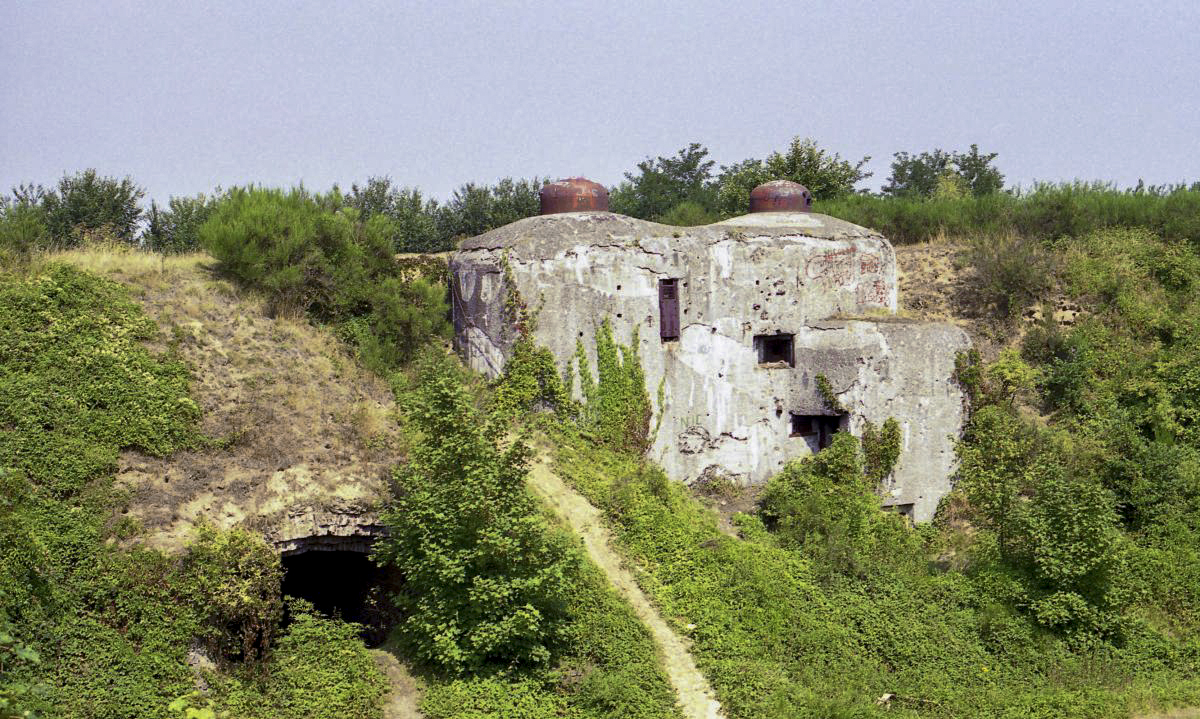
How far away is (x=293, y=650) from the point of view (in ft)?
39.3

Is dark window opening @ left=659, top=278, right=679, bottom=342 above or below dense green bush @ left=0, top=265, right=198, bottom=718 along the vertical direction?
above

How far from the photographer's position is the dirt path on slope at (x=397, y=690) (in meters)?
11.8

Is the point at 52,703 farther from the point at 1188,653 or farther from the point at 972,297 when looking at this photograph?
the point at 972,297

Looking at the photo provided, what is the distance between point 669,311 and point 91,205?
1487cm

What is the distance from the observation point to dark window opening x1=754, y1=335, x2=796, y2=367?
18.8 meters

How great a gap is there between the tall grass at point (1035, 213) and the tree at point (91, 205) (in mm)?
17932

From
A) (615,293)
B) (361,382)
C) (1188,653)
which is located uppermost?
(615,293)

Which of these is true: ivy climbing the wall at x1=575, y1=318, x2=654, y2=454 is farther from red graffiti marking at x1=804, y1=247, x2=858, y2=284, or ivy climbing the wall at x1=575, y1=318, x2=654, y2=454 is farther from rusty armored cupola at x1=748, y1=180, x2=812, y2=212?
rusty armored cupola at x1=748, y1=180, x2=812, y2=212

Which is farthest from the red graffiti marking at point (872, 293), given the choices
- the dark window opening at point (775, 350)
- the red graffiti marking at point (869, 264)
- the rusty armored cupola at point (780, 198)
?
the rusty armored cupola at point (780, 198)

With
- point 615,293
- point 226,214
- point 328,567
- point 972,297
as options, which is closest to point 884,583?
point 615,293

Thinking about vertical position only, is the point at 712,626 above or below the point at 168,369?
below

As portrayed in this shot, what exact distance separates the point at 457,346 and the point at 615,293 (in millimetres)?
3449

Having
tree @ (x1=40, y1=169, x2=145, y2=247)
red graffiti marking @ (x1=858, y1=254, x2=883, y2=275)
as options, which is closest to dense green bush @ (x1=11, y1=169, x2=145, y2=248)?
tree @ (x1=40, y1=169, x2=145, y2=247)

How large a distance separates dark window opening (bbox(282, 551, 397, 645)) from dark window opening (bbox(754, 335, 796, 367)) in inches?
327
